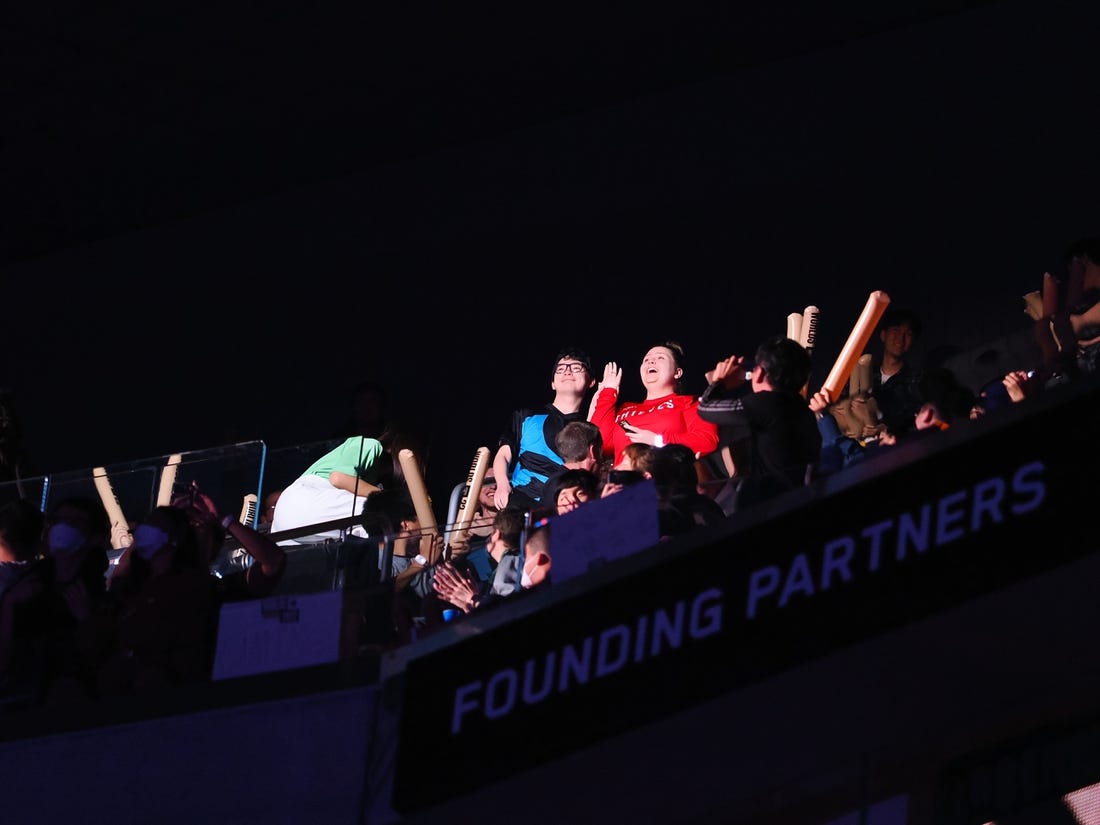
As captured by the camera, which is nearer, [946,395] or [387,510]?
[946,395]

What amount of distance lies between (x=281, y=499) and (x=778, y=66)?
15.1 feet

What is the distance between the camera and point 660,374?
6.50 m

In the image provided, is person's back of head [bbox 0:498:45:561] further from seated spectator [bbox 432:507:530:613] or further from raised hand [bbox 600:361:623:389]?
raised hand [bbox 600:361:623:389]

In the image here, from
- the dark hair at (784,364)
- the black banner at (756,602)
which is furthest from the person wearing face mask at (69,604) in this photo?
the dark hair at (784,364)

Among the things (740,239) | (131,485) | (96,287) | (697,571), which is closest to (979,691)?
(697,571)

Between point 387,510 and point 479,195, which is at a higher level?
point 479,195

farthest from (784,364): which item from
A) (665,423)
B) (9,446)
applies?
(9,446)

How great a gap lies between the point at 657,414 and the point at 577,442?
0.77m

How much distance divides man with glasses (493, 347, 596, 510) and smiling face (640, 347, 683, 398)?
36 centimetres

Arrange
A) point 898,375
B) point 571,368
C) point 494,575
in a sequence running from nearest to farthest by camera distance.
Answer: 1. point 494,575
2. point 898,375
3. point 571,368

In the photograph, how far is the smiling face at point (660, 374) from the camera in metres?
6.50

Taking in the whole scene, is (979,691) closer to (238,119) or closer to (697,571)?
(697,571)

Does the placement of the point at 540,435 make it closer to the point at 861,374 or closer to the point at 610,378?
the point at 610,378

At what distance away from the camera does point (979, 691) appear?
13.2 feet
